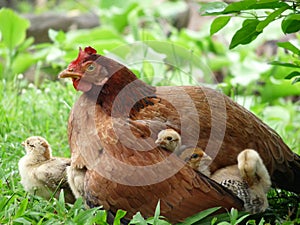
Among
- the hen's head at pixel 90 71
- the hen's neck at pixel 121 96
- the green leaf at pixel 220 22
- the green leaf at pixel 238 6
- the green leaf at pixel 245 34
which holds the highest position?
the green leaf at pixel 238 6

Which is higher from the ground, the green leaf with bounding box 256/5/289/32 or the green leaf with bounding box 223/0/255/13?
the green leaf with bounding box 223/0/255/13

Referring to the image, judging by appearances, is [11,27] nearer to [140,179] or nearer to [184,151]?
[184,151]

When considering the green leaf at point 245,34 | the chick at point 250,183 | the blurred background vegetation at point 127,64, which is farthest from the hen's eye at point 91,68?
the chick at point 250,183

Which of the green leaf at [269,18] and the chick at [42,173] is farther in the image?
the chick at [42,173]

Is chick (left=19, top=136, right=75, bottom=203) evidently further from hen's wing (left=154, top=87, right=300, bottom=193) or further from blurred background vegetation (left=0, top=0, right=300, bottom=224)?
hen's wing (left=154, top=87, right=300, bottom=193)

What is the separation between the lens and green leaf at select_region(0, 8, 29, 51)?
19.0 feet

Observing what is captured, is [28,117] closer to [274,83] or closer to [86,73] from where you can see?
[86,73]

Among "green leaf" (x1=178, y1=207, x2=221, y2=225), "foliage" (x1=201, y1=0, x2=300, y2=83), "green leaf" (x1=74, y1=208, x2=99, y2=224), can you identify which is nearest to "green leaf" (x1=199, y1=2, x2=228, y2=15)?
"foliage" (x1=201, y1=0, x2=300, y2=83)

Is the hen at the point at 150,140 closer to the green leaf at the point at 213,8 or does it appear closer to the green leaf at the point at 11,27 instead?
the green leaf at the point at 213,8

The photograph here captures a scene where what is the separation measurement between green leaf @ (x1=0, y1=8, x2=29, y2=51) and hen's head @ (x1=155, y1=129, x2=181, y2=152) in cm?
299

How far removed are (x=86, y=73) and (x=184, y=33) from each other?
4.15m

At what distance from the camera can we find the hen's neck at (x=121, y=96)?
3.52 meters

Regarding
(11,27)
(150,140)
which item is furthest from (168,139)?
(11,27)

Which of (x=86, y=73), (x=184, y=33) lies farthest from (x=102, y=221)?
(x=184, y=33)
